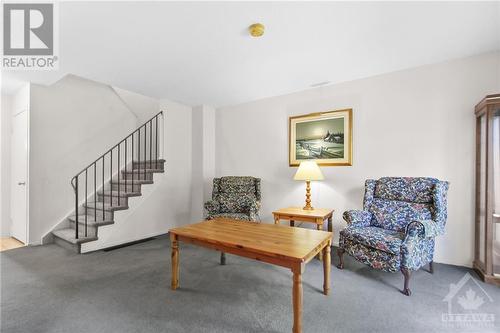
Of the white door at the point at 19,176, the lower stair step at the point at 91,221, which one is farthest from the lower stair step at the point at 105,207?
the white door at the point at 19,176

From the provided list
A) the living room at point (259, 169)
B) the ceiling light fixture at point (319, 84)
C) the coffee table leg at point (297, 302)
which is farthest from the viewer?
the ceiling light fixture at point (319, 84)

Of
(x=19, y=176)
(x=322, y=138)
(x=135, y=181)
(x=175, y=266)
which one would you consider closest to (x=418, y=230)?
(x=322, y=138)

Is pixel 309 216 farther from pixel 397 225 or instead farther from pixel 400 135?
pixel 400 135

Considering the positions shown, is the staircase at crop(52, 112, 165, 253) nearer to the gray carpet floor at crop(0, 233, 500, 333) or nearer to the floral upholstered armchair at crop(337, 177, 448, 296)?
the gray carpet floor at crop(0, 233, 500, 333)

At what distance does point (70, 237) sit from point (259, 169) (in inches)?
118

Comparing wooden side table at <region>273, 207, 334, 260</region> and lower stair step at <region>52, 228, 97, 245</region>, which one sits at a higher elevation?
wooden side table at <region>273, 207, 334, 260</region>

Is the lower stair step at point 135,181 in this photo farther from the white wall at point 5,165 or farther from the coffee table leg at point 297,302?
the coffee table leg at point 297,302

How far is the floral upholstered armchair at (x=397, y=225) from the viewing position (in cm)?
218

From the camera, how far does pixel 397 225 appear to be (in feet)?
8.84

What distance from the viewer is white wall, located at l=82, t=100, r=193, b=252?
3748 mm

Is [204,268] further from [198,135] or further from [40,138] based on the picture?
[40,138]

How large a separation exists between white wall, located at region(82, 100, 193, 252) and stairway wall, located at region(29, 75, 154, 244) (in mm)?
1074

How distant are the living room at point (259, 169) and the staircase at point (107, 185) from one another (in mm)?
43

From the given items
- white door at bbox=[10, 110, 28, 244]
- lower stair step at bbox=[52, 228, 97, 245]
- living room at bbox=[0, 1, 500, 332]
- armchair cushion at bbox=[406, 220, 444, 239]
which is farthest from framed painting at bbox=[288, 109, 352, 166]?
white door at bbox=[10, 110, 28, 244]
